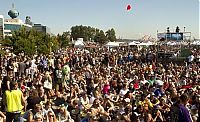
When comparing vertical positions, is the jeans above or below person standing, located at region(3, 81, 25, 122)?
below

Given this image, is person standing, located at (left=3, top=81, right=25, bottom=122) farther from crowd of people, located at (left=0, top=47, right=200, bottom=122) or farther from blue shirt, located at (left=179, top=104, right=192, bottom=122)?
blue shirt, located at (left=179, top=104, right=192, bottom=122)

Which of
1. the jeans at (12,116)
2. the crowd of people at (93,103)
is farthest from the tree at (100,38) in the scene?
the jeans at (12,116)

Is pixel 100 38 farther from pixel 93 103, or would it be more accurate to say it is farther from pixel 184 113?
pixel 184 113

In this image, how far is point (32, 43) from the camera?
1439 inches

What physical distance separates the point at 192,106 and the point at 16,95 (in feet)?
15.6

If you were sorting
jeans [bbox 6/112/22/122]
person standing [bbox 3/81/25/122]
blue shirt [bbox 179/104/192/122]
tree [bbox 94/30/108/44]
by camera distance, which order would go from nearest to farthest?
1. blue shirt [bbox 179/104/192/122]
2. person standing [bbox 3/81/25/122]
3. jeans [bbox 6/112/22/122]
4. tree [bbox 94/30/108/44]

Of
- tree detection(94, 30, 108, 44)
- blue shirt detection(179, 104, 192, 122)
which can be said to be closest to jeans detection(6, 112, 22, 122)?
blue shirt detection(179, 104, 192, 122)

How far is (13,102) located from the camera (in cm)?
853

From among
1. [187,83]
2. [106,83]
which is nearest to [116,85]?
[106,83]

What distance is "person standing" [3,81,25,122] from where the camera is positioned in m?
8.49

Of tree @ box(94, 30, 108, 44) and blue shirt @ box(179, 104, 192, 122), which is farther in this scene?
tree @ box(94, 30, 108, 44)

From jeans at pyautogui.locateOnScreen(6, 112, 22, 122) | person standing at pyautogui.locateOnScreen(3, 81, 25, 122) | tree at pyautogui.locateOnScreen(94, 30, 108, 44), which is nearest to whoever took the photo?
person standing at pyautogui.locateOnScreen(3, 81, 25, 122)

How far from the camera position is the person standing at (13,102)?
8.49 m

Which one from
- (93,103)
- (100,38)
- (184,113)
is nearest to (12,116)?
(93,103)
